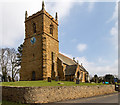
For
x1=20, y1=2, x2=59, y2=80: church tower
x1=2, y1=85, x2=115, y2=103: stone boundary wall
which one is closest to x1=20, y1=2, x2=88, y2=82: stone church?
x1=20, y1=2, x2=59, y2=80: church tower

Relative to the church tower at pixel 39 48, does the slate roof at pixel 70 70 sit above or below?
below

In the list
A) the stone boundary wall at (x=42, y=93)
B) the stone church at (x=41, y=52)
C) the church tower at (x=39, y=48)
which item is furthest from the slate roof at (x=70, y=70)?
the stone boundary wall at (x=42, y=93)

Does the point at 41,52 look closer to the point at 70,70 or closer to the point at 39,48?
the point at 39,48

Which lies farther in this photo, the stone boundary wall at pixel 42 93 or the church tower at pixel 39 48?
the church tower at pixel 39 48

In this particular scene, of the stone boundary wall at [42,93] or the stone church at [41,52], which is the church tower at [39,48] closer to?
the stone church at [41,52]

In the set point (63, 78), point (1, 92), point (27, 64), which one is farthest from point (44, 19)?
point (1, 92)

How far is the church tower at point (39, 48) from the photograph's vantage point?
79.4 feet

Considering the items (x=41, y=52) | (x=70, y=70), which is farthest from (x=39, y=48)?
A: (x=70, y=70)

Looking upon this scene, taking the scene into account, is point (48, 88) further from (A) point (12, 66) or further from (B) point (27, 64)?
(A) point (12, 66)

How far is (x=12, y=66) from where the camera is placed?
3584cm

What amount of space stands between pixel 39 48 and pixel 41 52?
1.31m

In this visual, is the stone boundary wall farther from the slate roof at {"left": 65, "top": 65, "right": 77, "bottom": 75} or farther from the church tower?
the slate roof at {"left": 65, "top": 65, "right": 77, "bottom": 75}

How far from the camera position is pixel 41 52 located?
80.3 ft

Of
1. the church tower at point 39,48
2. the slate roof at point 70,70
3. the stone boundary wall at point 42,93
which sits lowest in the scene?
the stone boundary wall at point 42,93
